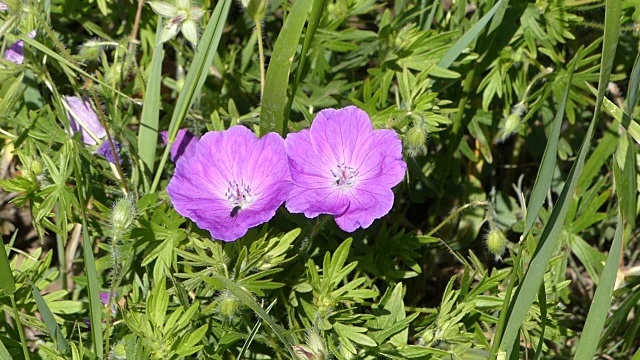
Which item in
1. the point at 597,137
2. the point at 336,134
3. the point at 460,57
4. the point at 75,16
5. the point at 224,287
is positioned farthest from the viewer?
the point at 597,137

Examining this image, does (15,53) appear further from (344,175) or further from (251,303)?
(251,303)

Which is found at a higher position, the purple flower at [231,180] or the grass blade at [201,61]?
the grass blade at [201,61]

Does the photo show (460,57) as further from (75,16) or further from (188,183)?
(75,16)

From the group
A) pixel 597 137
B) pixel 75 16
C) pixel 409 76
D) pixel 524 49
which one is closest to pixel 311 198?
pixel 409 76

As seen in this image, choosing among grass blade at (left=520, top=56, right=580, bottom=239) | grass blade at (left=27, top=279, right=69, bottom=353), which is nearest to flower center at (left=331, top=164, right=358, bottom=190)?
A: grass blade at (left=520, top=56, right=580, bottom=239)

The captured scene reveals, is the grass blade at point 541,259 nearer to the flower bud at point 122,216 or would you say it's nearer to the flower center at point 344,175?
the flower center at point 344,175

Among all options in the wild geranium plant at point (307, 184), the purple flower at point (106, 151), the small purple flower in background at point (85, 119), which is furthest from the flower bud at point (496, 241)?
the small purple flower in background at point (85, 119)
